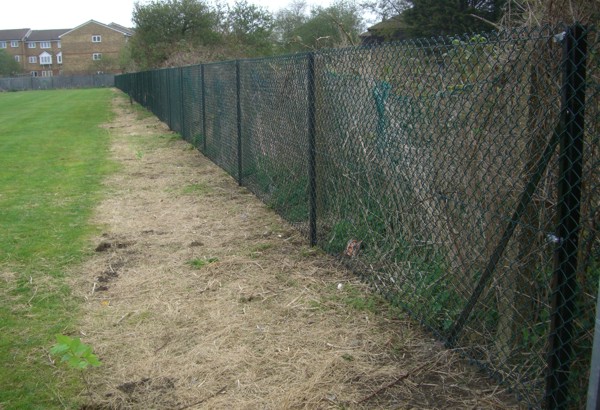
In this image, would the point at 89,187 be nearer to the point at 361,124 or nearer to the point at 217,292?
the point at 217,292

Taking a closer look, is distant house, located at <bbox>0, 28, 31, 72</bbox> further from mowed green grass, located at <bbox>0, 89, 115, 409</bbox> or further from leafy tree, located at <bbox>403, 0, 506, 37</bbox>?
mowed green grass, located at <bbox>0, 89, 115, 409</bbox>

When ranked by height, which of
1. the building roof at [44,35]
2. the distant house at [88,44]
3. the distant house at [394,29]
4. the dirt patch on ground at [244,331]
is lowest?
the dirt patch on ground at [244,331]

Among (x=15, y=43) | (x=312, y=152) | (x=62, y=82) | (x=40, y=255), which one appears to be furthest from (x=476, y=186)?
(x=15, y=43)

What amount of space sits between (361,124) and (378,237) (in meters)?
0.92

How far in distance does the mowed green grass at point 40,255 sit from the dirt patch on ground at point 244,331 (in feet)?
0.68

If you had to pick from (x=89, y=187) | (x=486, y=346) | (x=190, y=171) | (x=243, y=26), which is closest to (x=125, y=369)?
(x=486, y=346)

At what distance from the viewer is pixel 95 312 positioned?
14.5ft

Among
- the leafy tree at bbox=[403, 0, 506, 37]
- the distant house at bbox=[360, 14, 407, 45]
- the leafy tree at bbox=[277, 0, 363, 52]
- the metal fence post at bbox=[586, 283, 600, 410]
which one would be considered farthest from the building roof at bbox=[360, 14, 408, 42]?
the metal fence post at bbox=[586, 283, 600, 410]

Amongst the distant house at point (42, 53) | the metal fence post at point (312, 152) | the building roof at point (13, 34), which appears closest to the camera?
the metal fence post at point (312, 152)

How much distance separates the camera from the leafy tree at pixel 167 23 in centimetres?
3322

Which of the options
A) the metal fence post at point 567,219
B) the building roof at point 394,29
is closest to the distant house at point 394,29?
the building roof at point 394,29

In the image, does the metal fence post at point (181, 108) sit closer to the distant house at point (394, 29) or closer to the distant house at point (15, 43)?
the distant house at point (394, 29)

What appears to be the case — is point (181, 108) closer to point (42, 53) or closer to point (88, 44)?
point (88, 44)

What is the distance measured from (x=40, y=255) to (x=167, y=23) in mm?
30558
